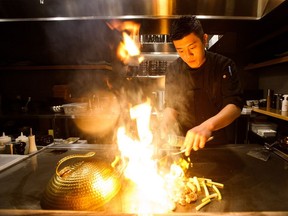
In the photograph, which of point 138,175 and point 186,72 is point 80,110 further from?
point 138,175

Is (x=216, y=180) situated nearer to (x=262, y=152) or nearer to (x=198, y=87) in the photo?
(x=262, y=152)

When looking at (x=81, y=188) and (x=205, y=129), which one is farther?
(x=205, y=129)

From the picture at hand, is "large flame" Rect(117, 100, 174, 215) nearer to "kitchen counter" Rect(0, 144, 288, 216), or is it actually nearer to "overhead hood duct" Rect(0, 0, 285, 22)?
"kitchen counter" Rect(0, 144, 288, 216)

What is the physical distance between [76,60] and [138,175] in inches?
145

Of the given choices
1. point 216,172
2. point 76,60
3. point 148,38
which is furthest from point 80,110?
point 216,172

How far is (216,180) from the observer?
4.15 ft

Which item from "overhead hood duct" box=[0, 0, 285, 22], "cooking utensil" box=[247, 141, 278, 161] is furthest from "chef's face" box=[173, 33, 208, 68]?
"cooking utensil" box=[247, 141, 278, 161]

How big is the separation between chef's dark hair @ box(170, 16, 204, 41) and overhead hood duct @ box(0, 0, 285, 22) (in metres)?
0.06

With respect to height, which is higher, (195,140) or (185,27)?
(185,27)

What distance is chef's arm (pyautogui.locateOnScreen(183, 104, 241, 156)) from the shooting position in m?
1.32

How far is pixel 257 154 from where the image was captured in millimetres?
1613

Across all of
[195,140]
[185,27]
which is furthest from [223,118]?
[185,27]

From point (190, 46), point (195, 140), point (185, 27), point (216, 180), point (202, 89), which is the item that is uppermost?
point (185, 27)

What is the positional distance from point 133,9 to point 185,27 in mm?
422
